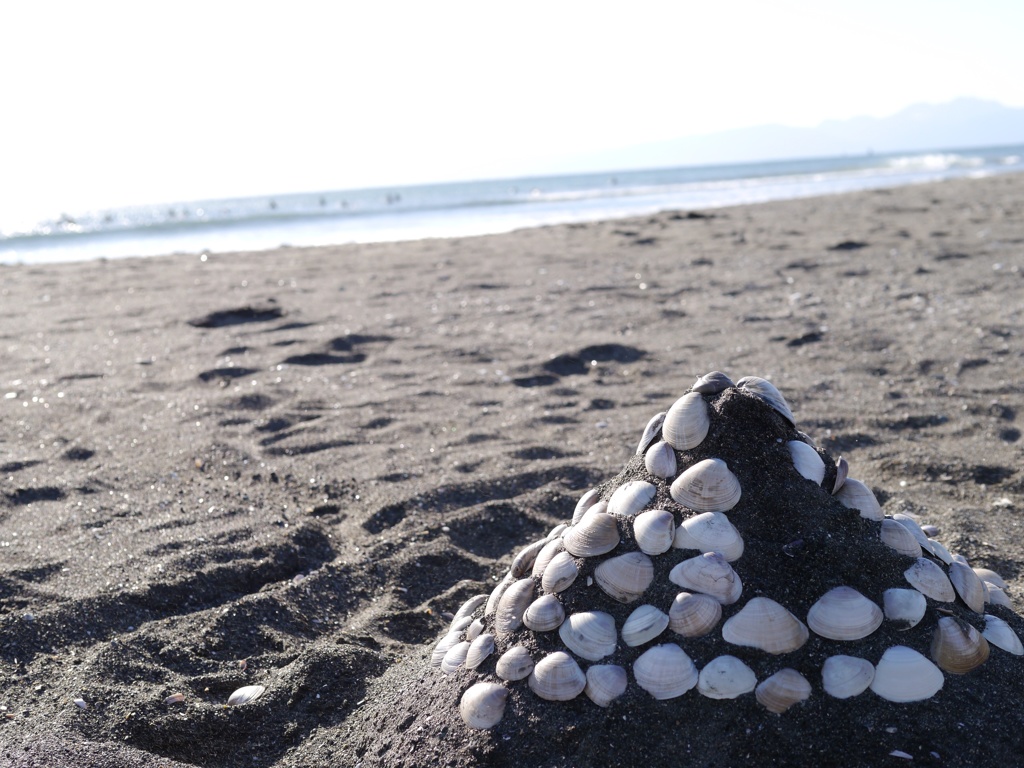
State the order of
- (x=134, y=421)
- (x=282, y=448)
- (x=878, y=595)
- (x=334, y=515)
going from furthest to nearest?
(x=134, y=421)
(x=282, y=448)
(x=334, y=515)
(x=878, y=595)

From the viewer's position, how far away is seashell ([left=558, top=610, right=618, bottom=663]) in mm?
1759

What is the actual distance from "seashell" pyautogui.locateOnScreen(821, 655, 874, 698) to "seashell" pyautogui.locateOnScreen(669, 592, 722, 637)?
23 centimetres

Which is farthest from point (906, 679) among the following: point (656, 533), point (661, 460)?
point (661, 460)

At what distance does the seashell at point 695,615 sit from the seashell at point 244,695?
1133 mm

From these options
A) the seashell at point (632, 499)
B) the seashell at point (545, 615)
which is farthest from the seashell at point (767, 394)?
the seashell at point (545, 615)

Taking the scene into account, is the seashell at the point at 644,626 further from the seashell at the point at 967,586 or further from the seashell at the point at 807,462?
the seashell at the point at 967,586

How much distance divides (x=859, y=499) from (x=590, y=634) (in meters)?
0.74

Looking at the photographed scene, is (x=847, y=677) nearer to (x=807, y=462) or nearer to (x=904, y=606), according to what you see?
(x=904, y=606)

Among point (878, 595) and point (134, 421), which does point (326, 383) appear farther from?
point (878, 595)

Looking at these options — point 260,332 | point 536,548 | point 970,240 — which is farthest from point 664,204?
point 536,548

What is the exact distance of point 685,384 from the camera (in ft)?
15.2

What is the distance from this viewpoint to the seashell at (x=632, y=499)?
194 centimetres

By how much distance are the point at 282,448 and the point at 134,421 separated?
98 cm

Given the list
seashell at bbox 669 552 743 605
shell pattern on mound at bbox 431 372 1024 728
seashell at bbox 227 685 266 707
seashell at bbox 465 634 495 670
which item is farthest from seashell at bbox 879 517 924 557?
seashell at bbox 227 685 266 707
